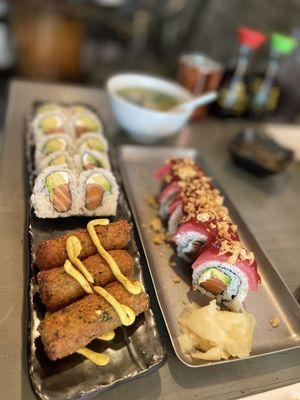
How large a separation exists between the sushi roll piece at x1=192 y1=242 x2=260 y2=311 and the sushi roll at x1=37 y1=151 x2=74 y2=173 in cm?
65

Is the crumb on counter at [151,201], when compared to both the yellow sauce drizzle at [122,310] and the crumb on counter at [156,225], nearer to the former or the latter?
the crumb on counter at [156,225]

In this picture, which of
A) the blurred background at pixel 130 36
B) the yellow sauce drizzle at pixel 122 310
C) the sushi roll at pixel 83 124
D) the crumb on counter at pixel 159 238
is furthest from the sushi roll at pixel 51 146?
the blurred background at pixel 130 36

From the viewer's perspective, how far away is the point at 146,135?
201cm

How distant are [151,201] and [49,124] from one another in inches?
23.7

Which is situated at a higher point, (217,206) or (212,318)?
(217,206)

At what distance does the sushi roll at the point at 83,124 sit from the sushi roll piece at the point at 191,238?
73cm

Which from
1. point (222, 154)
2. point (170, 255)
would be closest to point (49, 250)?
point (170, 255)

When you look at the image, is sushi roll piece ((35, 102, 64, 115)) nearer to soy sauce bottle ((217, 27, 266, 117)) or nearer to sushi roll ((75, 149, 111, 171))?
sushi roll ((75, 149, 111, 171))

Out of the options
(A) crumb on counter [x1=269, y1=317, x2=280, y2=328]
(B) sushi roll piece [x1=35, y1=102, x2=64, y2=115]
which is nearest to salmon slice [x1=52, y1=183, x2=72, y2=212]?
(B) sushi roll piece [x1=35, y1=102, x2=64, y2=115]

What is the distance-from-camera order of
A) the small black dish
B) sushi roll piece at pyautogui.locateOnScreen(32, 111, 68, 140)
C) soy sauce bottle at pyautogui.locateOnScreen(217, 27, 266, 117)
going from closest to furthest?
sushi roll piece at pyautogui.locateOnScreen(32, 111, 68, 140)
the small black dish
soy sauce bottle at pyautogui.locateOnScreen(217, 27, 266, 117)

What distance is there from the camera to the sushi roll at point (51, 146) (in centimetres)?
155

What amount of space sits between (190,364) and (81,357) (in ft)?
1.01

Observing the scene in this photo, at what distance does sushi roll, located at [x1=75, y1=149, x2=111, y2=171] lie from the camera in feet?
4.90

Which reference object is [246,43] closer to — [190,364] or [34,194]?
[34,194]
